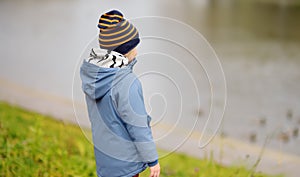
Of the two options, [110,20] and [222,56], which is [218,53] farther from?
[110,20]

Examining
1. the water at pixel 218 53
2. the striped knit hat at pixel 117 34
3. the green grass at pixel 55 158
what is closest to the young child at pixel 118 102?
the striped knit hat at pixel 117 34

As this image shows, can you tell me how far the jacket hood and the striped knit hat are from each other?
0.10 metres

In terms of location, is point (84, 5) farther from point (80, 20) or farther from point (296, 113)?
point (296, 113)

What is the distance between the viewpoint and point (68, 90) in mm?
8375

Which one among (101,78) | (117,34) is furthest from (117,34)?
(101,78)

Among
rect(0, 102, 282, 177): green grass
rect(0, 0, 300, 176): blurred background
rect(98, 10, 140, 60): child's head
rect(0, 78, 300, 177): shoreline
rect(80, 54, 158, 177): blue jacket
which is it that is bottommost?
rect(0, 0, 300, 176): blurred background

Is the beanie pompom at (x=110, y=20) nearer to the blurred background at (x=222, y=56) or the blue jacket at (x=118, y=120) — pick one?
the blue jacket at (x=118, y=120)

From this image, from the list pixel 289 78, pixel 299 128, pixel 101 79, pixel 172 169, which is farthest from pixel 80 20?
pixel 101 79

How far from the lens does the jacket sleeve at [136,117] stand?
2594 millimetres

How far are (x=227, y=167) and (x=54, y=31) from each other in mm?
9687

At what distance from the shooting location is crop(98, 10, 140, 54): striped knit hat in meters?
2.64

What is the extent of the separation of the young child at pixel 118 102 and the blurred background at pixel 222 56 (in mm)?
365

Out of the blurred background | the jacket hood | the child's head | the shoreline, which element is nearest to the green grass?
the shoreline

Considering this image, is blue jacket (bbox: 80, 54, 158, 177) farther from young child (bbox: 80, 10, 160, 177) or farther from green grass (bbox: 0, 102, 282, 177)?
green grass (bbox: 0, 102, 282, 177)
